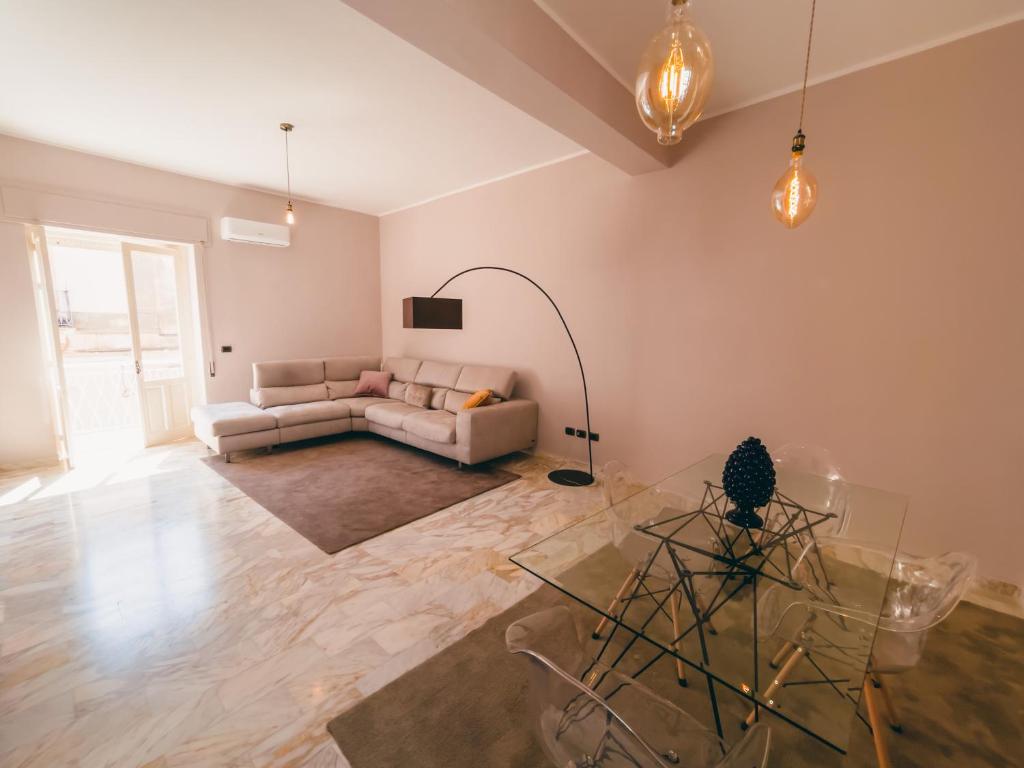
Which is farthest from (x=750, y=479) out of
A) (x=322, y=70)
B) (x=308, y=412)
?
(x=308, y=412)

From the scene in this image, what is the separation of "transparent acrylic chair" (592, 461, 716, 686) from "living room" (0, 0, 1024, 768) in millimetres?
14

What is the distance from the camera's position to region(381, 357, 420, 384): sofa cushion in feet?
17.5

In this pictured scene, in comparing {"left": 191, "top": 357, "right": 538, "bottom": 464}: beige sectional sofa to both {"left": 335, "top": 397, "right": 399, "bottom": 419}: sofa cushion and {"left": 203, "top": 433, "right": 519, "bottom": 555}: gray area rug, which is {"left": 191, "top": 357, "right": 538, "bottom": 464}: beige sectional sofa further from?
{"left": 203, "top": 433, "right": 519, "bottom": 555}: gray area rug

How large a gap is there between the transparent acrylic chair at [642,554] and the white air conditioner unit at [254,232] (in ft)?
15.6

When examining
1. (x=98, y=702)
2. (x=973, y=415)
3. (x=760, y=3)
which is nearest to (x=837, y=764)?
(x=973, y=415)

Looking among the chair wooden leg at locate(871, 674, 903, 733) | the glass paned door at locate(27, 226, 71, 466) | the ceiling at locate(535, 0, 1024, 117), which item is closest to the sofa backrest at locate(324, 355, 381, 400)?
the glass paned door at locate(27, 226, 71, 466)

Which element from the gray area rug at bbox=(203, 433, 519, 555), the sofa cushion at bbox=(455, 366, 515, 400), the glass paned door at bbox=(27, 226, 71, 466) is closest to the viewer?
the gray area rug at bbox=(203, 433, 519, 555)

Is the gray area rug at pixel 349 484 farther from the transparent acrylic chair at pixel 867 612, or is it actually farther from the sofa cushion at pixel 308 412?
the transparent acrylic chair at pixel 867 612

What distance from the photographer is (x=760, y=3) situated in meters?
1.96

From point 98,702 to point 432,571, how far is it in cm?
138

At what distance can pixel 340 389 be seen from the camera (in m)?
5.26

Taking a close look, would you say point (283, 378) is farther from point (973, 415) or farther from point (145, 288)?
point (973, 415)

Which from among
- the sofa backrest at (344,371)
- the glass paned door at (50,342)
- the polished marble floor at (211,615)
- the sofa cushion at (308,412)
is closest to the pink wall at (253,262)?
the glass paned door at (50,342)

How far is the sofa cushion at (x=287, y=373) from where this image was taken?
15.7 ft
